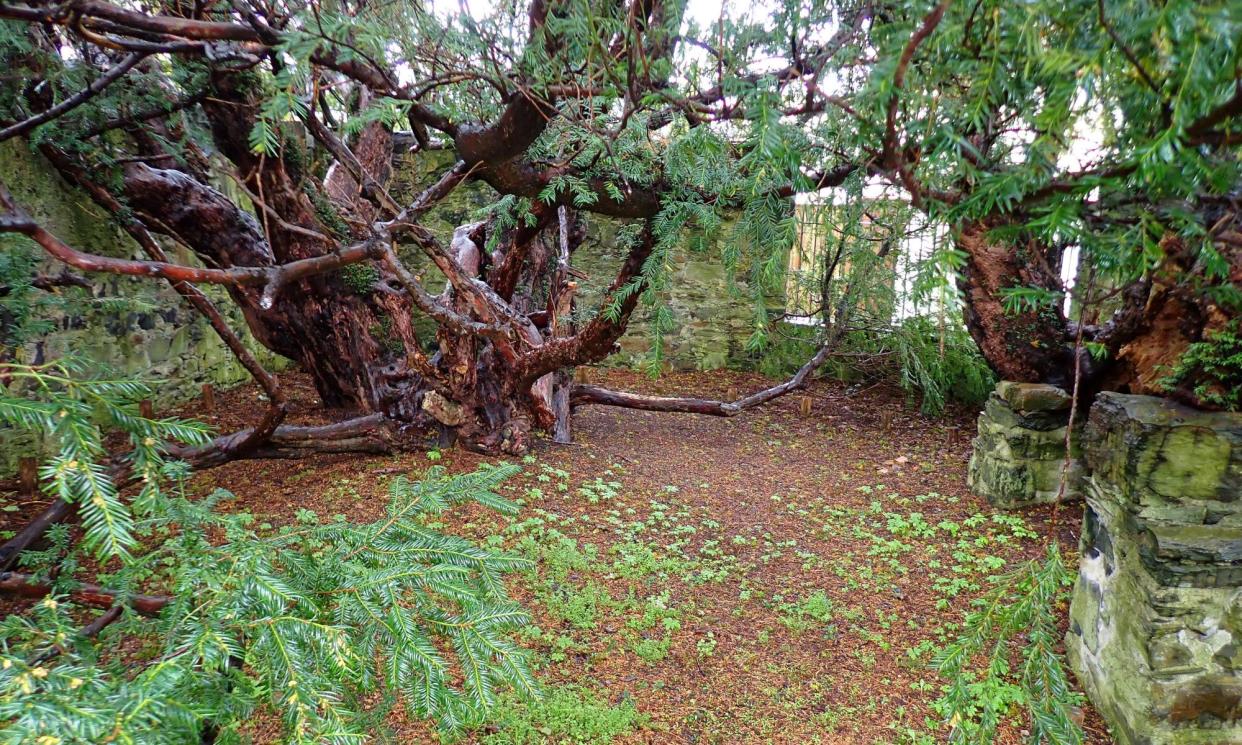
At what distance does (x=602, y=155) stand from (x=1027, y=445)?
9.01 feet

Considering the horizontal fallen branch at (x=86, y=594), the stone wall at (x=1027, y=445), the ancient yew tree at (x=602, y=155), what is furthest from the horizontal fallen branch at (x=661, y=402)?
the horizontal fallen branch at (x=86, y=594)

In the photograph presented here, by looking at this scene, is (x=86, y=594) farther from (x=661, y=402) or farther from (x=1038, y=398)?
(x=1038, y=398)

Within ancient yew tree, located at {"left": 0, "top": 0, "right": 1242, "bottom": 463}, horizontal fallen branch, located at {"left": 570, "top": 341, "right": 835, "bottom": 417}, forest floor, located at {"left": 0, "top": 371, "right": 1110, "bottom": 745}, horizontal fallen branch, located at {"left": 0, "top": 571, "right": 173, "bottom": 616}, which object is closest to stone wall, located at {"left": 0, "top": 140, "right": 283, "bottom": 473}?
ancient yew tree, located at {"left": 0, "top": 0, "right": 1242, "bottom": 463}

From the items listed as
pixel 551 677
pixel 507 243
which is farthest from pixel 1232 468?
pixel 507 243

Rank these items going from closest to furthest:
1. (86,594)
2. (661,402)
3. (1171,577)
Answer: (86,594) < (1171,577) < (661,402)

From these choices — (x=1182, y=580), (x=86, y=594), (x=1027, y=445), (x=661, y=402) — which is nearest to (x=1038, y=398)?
(x=1027, y=445)

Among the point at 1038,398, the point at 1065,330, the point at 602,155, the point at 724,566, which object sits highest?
the point at 602,155

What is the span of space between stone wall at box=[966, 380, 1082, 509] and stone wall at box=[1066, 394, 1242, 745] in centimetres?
141

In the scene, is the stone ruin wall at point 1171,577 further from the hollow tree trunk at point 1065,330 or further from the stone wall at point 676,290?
the stone wall at point 676,290

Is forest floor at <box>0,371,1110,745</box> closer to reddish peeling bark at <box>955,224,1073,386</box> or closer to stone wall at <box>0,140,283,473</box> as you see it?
stone wall at <box>0,140,283,473</box>

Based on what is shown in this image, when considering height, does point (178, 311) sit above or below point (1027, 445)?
above

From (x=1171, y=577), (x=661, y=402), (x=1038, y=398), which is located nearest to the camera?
(x=1171, y=577)

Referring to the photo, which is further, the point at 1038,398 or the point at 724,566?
the point at 1038,398

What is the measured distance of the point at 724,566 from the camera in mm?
3125
